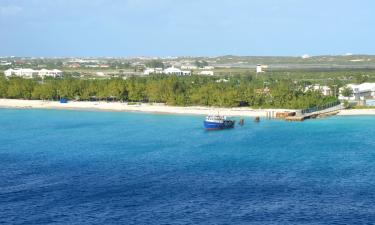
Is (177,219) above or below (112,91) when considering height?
below

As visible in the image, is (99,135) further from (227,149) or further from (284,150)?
(284,150)

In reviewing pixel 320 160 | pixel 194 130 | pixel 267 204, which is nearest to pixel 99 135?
pixel 194 130

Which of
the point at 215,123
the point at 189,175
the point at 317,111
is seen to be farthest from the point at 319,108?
the point at 189,175

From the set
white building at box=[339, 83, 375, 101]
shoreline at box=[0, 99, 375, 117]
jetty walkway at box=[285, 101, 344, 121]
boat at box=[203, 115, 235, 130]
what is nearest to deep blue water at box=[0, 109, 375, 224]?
boat at box=[203, 115, 235, 130]

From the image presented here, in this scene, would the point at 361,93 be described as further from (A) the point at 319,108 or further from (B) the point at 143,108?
(B) the point at 143,108

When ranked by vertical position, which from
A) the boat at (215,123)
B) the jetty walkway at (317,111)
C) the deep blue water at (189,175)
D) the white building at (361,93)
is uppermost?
the white building at (361,93)

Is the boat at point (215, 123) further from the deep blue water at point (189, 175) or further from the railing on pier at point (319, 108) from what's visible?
the railing on pier at point (319, 108)

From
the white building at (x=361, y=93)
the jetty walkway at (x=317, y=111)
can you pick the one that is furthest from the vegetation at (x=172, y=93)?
the white building at (x=361, y=93)
